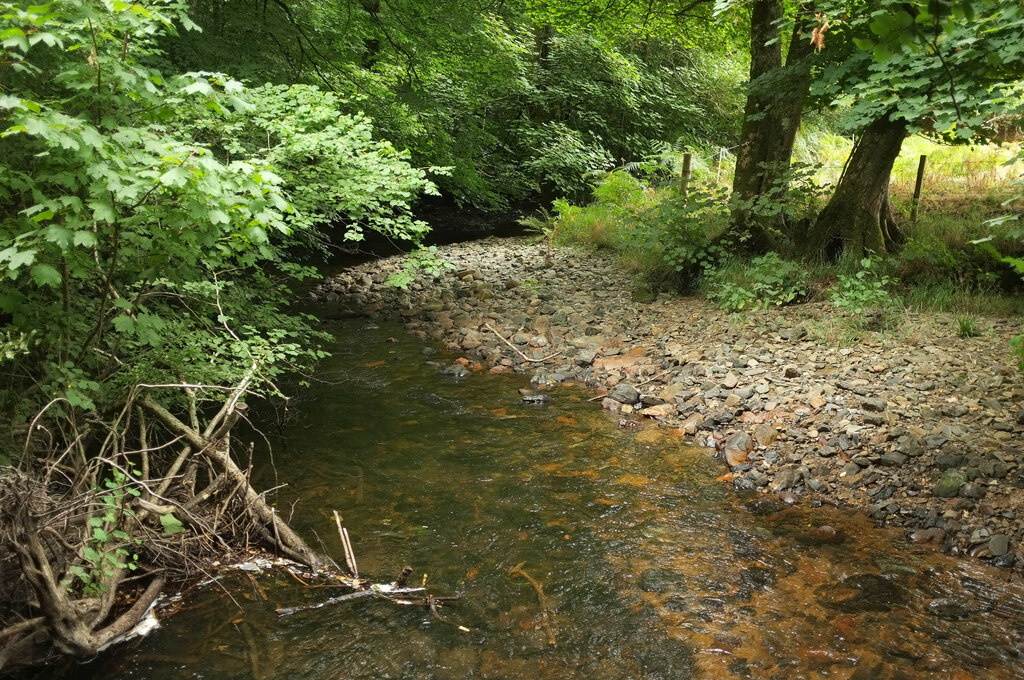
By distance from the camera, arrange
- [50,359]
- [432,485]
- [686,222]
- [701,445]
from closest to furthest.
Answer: [50,359]
[432,485]
[701,445]
[686,222]

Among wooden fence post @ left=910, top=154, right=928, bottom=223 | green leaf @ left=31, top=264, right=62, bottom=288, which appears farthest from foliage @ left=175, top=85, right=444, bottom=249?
wooden fence post @ left=910, top=154, right=928, bottom=223

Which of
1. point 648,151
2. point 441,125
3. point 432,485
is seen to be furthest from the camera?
point 648,151

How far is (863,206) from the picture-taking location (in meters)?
8.08

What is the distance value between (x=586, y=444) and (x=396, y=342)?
424 cm

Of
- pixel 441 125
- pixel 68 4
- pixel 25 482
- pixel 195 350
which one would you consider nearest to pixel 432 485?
pixel 195 350

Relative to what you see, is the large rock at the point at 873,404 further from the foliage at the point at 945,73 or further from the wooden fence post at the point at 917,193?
the wooden fence post at the point at 917,193

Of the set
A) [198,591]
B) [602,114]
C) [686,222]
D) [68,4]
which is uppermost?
[602,114]

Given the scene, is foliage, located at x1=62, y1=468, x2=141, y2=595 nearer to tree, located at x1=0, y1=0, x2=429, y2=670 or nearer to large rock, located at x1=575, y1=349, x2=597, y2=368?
tree, located at x1=0, y1=0, x2=429, y2=670

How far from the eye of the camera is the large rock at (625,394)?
717 cm

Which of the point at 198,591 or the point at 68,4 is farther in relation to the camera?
the point at 198,591

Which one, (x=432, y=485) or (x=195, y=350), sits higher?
(x=195, y=350)

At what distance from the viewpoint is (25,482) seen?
2.99 metres

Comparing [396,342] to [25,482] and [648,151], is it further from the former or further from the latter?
[648,151]

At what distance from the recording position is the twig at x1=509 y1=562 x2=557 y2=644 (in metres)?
3.75
